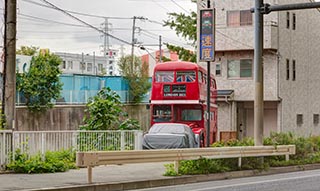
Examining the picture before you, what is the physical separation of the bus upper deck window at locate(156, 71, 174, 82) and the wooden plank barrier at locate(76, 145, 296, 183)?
35.7ft

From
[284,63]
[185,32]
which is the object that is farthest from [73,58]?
[284,63]

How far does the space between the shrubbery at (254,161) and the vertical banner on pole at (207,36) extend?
4.49m

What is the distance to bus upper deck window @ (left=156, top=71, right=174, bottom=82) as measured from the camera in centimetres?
3303

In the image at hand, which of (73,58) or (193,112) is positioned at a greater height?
(73,58)

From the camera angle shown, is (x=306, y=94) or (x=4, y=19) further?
(x=306, y=94)

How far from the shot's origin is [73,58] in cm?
11256

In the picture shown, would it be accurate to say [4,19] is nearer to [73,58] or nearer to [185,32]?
[185,32]

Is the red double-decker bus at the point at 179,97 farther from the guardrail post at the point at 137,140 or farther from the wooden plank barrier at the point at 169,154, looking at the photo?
the wooden plank barrier at the point at 169,154

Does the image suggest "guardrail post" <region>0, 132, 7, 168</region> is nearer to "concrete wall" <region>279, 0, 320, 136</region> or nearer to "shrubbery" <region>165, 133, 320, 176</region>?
"shrubbery" <region>165, 133, 320, 176</region>

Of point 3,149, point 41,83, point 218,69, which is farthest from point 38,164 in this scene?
point 218,69

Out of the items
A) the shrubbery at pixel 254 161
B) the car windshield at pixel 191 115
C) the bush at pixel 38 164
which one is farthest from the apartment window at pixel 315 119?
the bush at pixel 38 164

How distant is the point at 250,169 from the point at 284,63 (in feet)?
78.8

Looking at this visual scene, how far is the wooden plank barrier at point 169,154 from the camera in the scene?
15883 millimetres

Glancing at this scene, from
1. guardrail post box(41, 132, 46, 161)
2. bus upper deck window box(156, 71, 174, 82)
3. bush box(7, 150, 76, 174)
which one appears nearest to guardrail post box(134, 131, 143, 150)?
bush box(7, 150, 76, 174)
